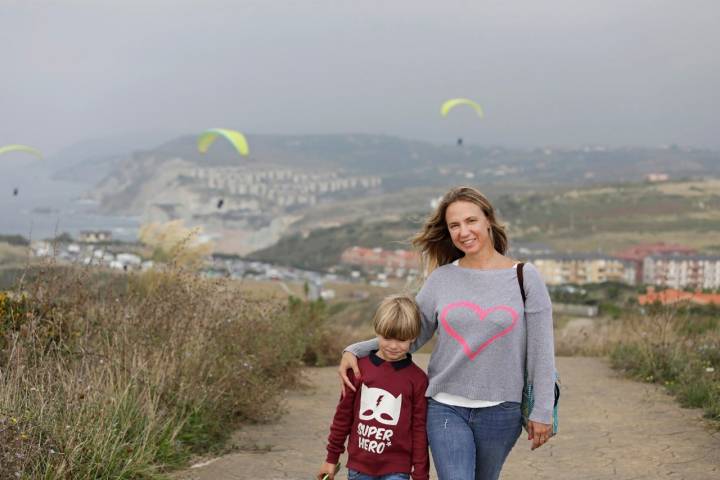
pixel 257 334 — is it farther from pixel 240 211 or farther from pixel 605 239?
pixel 240 211

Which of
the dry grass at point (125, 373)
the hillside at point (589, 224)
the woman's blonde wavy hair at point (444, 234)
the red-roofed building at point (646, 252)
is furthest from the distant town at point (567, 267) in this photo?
the woman's blonde wavy hair at point (444, 234)

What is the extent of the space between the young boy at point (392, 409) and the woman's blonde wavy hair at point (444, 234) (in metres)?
0.31

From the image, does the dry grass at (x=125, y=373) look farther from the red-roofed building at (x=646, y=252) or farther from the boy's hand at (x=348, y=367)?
the red-roofed building at (x=646, y=252)

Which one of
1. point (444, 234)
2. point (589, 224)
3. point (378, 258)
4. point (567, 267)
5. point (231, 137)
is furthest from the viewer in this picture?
point (589, 224)

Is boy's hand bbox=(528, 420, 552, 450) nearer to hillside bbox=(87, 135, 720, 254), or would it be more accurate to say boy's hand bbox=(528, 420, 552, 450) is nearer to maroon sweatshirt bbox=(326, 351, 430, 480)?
maroon sweatshirt bbox=(326, 351, 430, 480)

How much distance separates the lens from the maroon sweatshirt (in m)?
3.32

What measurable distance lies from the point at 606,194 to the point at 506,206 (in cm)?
1108

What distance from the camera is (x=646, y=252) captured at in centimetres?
6644

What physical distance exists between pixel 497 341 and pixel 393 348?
378mm

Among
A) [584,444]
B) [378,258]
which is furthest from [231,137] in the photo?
[378,258]

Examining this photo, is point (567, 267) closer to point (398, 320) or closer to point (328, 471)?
point (328, 471)

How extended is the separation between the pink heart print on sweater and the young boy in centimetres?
11

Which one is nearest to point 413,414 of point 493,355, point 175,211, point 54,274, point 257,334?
point 493,355

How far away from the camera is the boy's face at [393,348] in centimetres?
332
